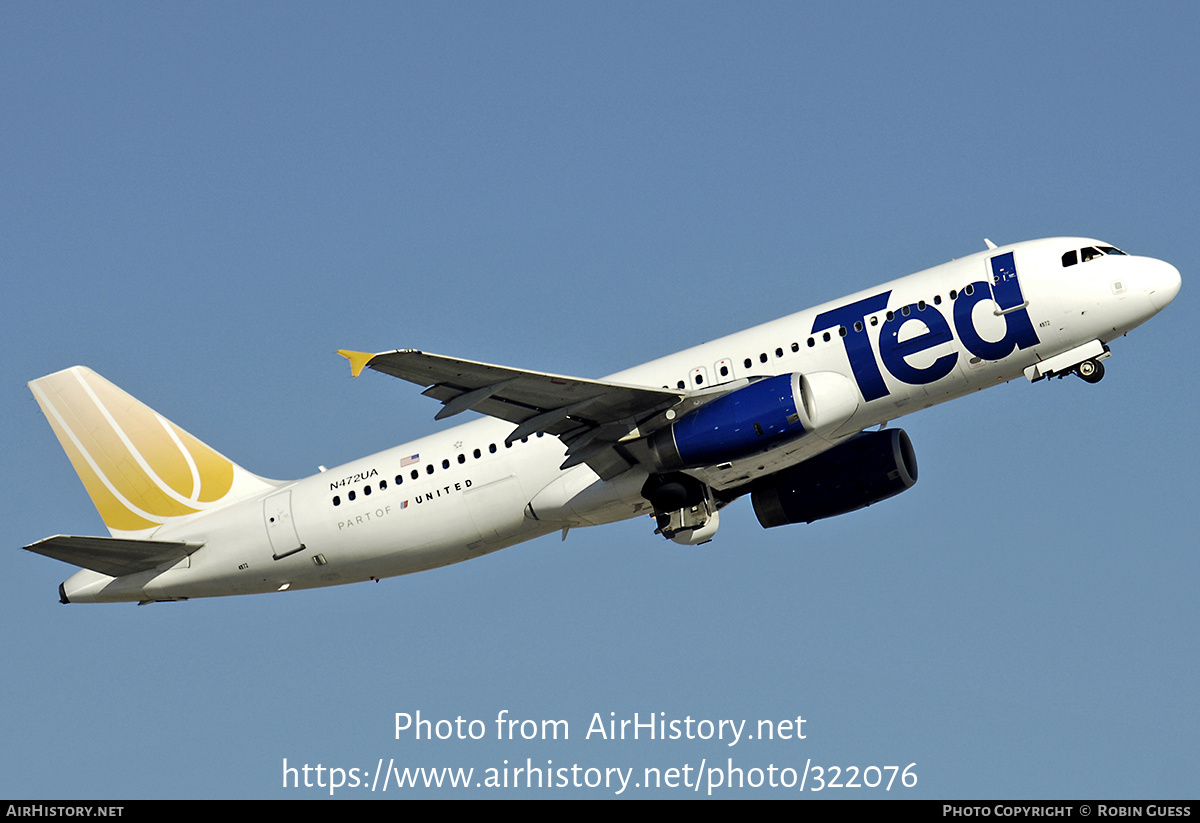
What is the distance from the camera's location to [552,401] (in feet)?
125

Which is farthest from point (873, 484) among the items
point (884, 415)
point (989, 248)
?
point (989, 248)

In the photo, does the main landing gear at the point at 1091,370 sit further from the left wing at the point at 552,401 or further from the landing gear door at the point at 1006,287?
the left wing at the point at 552,401

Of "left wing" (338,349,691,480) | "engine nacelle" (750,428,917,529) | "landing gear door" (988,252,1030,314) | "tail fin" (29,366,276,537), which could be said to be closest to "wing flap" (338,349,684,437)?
"left wing" (338,349,691,480)

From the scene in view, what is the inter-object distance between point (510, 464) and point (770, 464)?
23.5ft

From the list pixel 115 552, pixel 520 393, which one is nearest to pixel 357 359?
pixel 520 393

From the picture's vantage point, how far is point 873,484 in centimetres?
4344

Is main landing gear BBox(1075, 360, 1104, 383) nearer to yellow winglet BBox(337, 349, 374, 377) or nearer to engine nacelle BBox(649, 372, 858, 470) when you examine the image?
engine nacelle BBox(649, 372, 858, 470)

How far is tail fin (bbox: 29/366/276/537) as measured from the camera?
150ft

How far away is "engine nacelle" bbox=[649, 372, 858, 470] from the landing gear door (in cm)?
441

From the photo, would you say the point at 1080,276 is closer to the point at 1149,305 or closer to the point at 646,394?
the point at 1149,305

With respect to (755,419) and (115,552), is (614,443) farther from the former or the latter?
(115,552)

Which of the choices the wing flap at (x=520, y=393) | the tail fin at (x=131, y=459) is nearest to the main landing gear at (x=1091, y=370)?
the wing flap at (x=520, y=393)

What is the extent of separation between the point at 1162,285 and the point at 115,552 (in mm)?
29296

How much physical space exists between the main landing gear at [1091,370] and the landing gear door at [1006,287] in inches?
87.0
